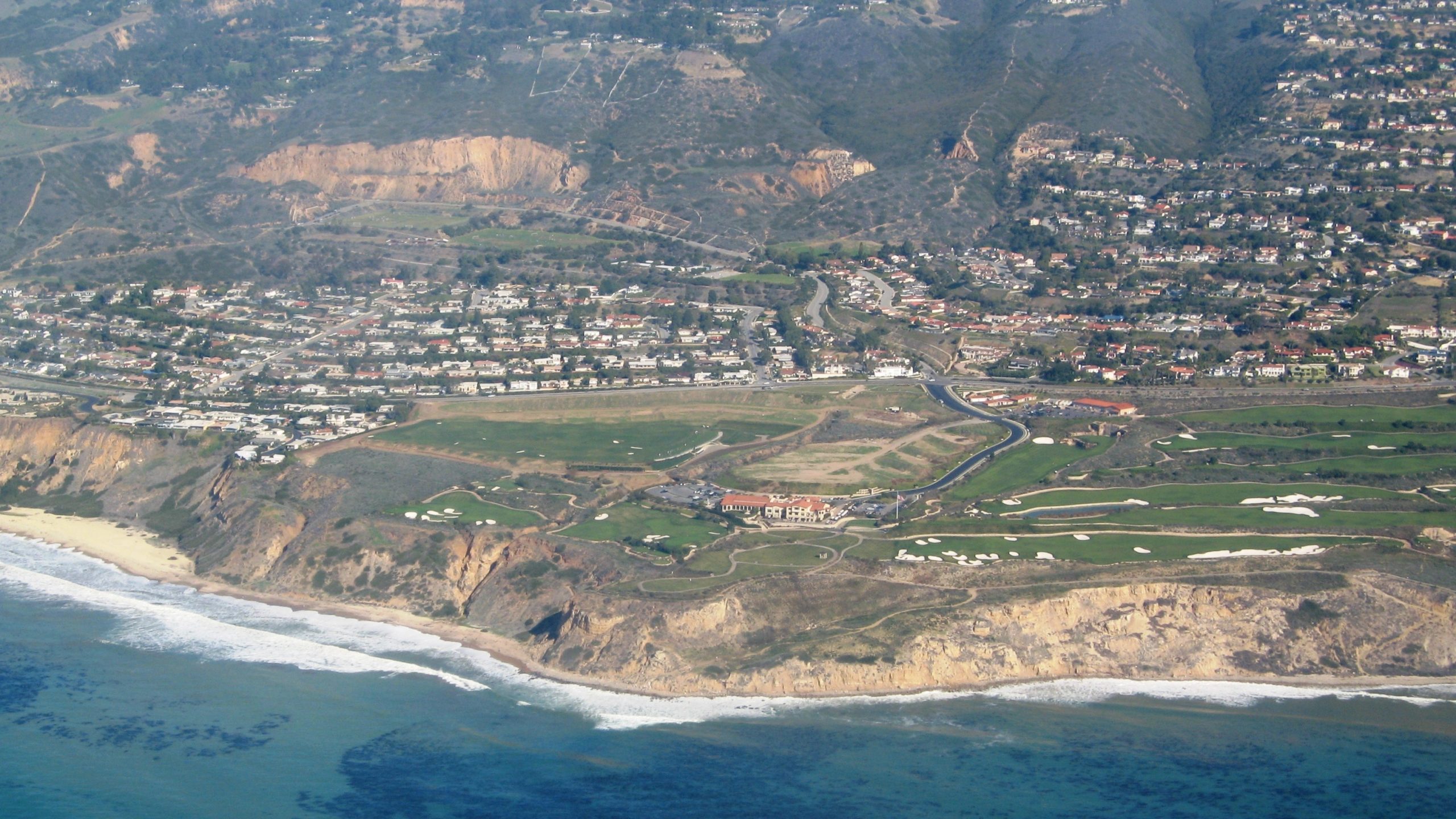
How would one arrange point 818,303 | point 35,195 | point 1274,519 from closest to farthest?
point 1274,519 → point 818,303 → point 35,195

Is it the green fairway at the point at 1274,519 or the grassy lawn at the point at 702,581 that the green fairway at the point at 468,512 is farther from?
the green fairway at the point at 1274,519

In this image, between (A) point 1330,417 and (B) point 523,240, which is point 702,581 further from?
(B) point 523,240

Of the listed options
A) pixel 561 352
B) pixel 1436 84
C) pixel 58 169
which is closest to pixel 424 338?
pixel 561 352

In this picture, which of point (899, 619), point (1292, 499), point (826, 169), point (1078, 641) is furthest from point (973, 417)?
point (826, 169)

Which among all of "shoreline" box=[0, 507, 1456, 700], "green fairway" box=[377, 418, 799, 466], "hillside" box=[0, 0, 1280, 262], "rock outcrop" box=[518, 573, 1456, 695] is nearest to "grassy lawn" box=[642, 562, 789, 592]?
"rock outcrop" box=[518, 573, 1456, 695]

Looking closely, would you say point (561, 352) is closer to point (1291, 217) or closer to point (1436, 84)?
point (1291, 217)

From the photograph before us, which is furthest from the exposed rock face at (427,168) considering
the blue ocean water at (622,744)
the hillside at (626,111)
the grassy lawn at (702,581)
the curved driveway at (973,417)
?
the grassy lawn at (702,581)

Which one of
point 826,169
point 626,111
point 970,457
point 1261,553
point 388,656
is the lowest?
point 388,656
